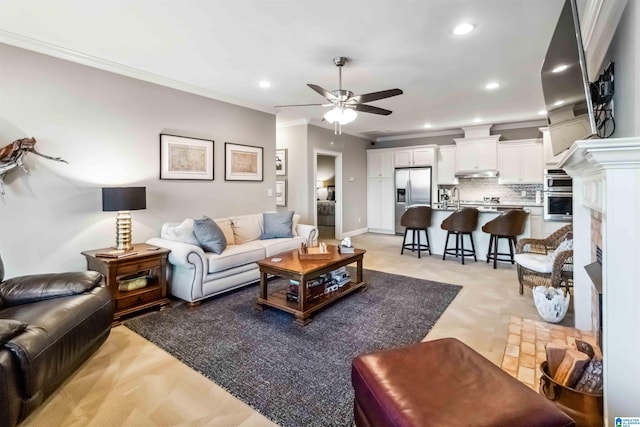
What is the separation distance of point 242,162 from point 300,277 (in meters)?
2.64

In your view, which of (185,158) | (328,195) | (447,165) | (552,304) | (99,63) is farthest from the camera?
(328,195)

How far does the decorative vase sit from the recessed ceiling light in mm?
2335

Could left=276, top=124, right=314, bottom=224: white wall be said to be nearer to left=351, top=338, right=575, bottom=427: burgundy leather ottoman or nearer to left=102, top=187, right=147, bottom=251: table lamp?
left=102, top=187, right=147, bottom=251: table lamp

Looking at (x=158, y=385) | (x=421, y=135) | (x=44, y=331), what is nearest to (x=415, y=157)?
(x=421, y=135)

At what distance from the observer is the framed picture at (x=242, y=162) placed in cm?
459

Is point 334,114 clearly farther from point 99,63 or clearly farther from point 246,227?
point 99,63

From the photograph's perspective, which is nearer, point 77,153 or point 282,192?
point 77,153

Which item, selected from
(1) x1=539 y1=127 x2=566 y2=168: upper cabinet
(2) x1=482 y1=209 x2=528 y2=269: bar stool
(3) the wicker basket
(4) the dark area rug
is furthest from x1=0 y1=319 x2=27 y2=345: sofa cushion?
(1) x1=539 y1=127 x2=566 y2=168: upper cabinet

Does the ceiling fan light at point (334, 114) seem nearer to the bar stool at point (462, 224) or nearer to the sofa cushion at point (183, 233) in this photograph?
the sofa cushion at point (183, 233)

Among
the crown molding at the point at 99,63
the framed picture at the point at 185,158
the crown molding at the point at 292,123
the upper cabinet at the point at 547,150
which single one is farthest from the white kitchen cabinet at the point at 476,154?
the framed picture at the point at 185,158

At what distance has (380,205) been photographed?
8109 mm

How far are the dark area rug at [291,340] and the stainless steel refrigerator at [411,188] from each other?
3.91 m

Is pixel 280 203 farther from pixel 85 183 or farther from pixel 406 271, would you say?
pixel 85 183

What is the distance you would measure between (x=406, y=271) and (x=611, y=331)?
3277 millimetres
